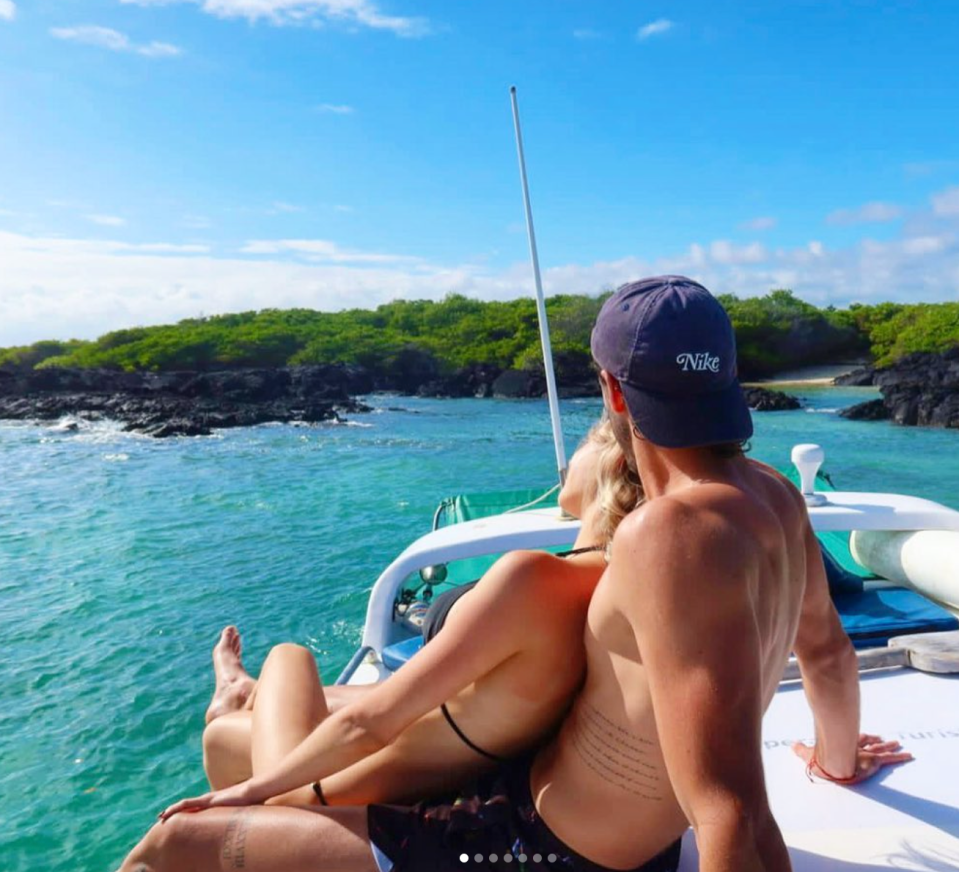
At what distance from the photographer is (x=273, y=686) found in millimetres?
2242

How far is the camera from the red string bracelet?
2105 mm

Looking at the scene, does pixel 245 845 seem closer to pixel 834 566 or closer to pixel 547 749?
pixel 547 749

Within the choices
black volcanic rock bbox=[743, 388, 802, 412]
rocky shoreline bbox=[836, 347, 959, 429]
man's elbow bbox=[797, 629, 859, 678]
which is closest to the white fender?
man's elbow bbox=[797, 629, 859, 678]

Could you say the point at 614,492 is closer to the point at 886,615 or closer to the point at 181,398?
the point at 886,615

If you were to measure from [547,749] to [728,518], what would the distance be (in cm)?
68

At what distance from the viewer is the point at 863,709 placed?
2539 millimetres

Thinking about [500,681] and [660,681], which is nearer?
[660,681]

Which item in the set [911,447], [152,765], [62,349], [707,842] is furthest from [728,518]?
[62,349]

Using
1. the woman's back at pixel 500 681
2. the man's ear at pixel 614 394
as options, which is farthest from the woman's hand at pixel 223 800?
the man's ear at pixel 614 394

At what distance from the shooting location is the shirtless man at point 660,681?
3.58ft

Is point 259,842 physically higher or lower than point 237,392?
lower

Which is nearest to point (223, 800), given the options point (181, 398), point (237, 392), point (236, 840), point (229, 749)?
point (236, 840)

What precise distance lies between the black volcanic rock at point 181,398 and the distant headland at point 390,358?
0.21 ft

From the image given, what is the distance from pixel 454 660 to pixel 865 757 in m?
1.32
